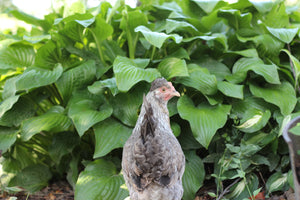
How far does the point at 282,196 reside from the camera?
2719mm

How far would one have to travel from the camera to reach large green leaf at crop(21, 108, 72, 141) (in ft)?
9.43

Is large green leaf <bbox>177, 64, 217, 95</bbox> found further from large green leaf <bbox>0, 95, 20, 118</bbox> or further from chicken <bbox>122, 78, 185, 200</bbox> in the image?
large green leaf <bbox>0, 95, 20, 118</bbox>

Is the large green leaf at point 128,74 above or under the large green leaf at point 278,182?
above

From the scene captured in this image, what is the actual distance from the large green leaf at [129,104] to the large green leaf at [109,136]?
81 mm

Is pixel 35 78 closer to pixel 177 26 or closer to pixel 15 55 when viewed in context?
pixel 15 55

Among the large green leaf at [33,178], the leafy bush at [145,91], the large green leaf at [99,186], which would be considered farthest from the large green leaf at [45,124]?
the large green leaf at [33,178]

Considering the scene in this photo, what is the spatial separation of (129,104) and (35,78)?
38.5 inches

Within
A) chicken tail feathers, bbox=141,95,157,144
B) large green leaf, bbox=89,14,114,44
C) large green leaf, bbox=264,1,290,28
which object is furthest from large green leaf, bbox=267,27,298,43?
chicken tail feathers, bbox=141,95,157,144

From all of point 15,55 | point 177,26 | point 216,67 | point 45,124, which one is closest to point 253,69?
point 216,67

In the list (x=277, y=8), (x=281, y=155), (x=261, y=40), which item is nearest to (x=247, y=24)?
(x=261, y=40)

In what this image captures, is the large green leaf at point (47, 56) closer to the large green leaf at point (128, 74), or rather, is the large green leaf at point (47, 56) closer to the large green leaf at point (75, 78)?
the large green leaf at point (75, 78)

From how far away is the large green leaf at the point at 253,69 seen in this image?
2.94 m

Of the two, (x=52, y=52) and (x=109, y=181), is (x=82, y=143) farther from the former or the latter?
(x=52, y=52)

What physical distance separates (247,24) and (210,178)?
1792 mm
